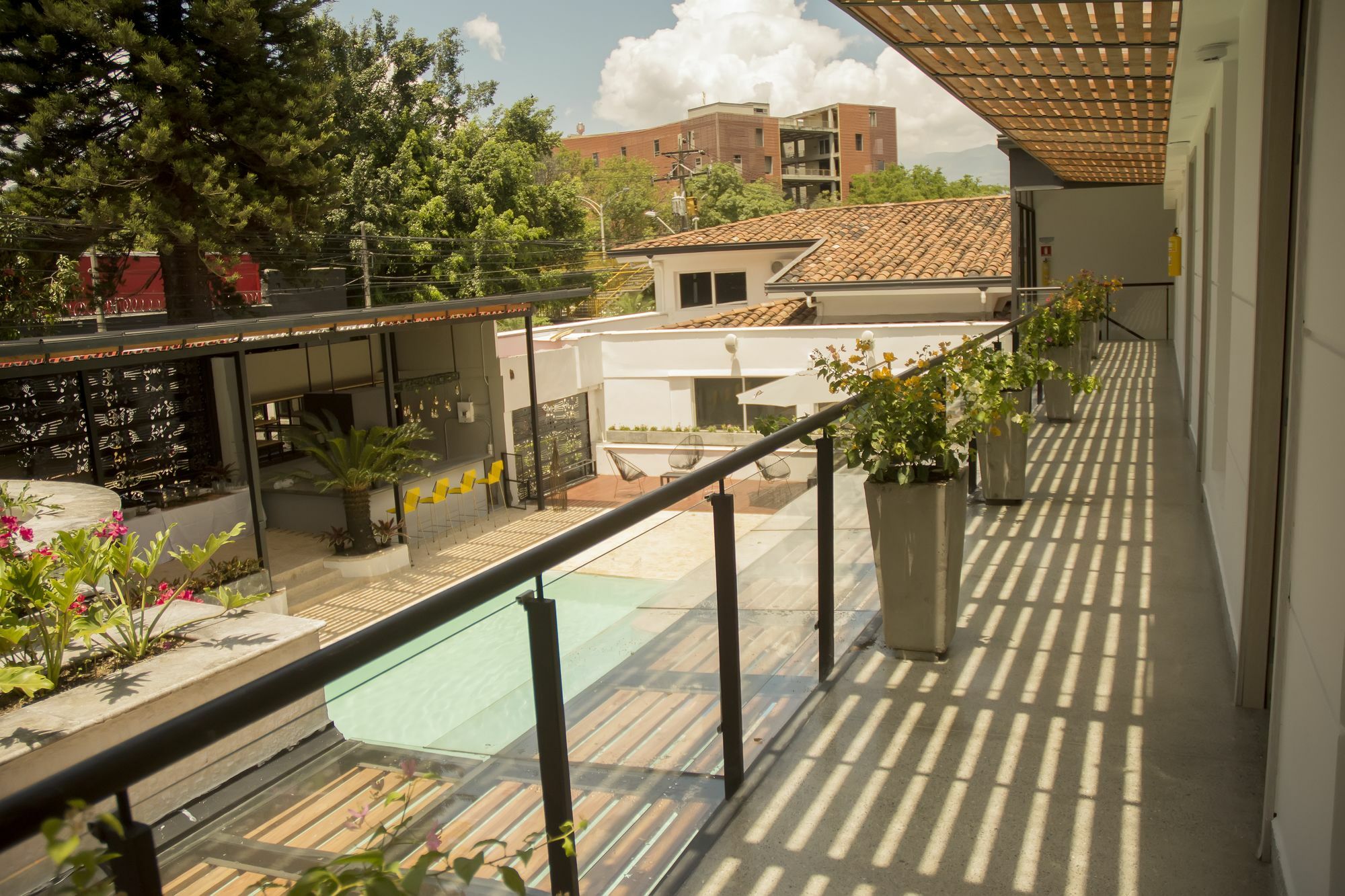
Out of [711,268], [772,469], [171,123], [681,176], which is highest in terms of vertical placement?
[681,176]

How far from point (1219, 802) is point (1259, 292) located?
1.39 meters

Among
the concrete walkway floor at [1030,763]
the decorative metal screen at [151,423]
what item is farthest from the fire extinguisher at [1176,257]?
the decorative metal screen at [151,423]

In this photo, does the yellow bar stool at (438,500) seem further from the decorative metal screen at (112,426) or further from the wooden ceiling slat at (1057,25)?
the wooden ceiling slat at (1057,25)

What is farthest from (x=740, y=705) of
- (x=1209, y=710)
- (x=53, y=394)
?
(x=53, y=394)

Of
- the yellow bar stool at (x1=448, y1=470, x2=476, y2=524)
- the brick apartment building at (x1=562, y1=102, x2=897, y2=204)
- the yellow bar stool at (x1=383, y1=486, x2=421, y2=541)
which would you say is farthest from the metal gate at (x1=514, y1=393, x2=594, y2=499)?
the brick apartment building at (x1=562, y1=102, x2=897, y2=204)

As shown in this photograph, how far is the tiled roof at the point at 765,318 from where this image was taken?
73.1 feet

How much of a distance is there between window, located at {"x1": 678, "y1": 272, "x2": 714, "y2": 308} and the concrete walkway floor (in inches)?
913

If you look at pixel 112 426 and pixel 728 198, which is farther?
pixel 728 198

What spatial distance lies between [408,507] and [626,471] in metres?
5.15

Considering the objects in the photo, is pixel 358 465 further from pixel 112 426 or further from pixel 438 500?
pixel 112 426

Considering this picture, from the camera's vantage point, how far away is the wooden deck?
1387 mm

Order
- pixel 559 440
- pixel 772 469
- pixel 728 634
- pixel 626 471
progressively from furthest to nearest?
1. pixel 559 440
2. pixel 626 471
3. pixel 772 469
4. pixel 728 634

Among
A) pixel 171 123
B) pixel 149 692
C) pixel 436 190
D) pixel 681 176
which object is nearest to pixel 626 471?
pixel 171 123

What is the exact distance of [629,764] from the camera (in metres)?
2.38
